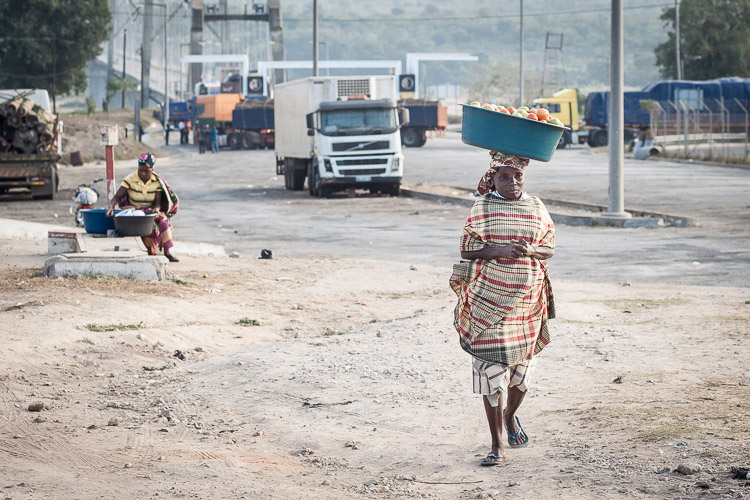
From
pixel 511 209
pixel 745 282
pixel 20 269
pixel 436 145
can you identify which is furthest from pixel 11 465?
pixel 436 145

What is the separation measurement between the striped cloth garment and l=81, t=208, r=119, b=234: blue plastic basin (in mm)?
538

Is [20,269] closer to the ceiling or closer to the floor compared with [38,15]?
closer to the floor

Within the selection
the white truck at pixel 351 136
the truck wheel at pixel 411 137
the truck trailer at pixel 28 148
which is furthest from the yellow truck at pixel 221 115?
the white truck at pixel 351 136

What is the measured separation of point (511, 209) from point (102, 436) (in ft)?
9.40

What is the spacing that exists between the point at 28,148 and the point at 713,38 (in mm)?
62114

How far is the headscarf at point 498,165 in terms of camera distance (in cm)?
587

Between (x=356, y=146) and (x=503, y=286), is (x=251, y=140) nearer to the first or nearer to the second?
(x=356, y=146)

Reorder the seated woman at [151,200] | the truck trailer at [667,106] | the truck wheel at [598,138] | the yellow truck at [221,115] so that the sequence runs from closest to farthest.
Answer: the seated woman at [151,200] < the truck trailer at [667,106] < the truck wheel at [598,138] < the yellow truck at [221,115]

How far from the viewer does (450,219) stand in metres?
22.0

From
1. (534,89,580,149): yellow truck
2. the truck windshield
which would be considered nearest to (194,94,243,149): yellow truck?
(534,89,580,149): yellow truck

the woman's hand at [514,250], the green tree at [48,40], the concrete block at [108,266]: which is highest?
the green tree at [48,40]

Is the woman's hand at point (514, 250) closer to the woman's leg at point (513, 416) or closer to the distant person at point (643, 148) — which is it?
the woman's leg at point (513, 416)

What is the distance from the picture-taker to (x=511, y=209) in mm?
5844

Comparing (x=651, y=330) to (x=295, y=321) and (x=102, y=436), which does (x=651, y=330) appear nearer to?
(x=295, y=321)
